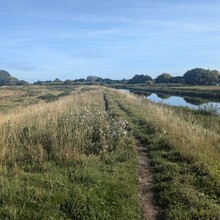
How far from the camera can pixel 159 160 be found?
10078 mm

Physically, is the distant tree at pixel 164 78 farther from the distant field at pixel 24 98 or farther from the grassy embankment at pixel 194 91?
the distant field at pixel 24 98

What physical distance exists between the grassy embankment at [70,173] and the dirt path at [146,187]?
0.55 ft

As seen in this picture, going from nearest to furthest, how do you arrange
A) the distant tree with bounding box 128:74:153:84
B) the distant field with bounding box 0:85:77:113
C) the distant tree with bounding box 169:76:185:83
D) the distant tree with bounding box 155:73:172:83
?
the distant field with bounding box 0:85:77:113 → the distant tree with bounding box 169:76:185:83 → the distant tree with bounding box 155:73:172:83 → the distant tree with bounding box 128:74:153:84

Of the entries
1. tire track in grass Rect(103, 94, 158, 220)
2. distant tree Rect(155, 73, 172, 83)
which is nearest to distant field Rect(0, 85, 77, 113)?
tire track in grass Rect(103, 94, 158, 220)

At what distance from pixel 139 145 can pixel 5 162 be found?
5206 mm

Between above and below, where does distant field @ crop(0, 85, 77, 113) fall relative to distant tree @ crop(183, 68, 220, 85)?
below

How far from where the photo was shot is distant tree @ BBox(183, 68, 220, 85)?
123125 millimetres

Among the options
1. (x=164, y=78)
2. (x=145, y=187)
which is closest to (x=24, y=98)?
(x=145, y=187)

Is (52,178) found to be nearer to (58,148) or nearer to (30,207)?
(30,207)

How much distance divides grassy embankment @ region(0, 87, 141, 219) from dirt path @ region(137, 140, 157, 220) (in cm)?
17

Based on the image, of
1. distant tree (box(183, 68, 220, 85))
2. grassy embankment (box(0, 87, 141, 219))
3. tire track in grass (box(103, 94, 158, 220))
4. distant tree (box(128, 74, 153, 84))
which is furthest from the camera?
distant tree (box(128, 74, 153, 84))

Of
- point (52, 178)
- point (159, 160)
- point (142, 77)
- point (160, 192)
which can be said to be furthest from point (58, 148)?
point (142, 77)

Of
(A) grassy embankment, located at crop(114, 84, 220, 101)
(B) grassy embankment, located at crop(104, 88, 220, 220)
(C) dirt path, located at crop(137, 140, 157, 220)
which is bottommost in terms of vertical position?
(A) grassy embankment, located at crop(114, 84, 220, 101)

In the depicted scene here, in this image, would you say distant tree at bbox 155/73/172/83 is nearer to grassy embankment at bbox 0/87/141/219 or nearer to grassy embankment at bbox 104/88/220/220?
grassy embankment at bbox 104/88/220/220
